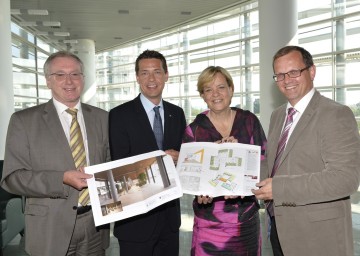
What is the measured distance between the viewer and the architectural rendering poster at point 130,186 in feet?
7.31

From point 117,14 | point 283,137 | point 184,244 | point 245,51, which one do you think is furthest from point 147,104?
point 117,14

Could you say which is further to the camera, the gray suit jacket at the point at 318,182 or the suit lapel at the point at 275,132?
the suit lapel at the point at 275,132

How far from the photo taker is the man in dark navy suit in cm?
292

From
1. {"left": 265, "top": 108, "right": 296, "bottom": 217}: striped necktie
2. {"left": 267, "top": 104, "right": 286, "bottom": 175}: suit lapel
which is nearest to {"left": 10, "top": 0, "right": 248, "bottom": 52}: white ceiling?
{"left": 267, "top": 104, "right": 286, "bottom": 175}: suit lapel

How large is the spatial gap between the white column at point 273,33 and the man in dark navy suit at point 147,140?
7554mm

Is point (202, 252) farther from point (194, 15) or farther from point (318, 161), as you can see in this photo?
point (194, 15)

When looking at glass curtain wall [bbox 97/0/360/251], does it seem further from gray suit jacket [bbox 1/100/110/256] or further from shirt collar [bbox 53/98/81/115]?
shirt collar [bbox 53/98/81/115]

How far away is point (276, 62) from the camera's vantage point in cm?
253

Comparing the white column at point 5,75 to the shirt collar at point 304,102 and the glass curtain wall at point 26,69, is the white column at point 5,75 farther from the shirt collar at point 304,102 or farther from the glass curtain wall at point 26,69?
the shirt collar at point 304,102

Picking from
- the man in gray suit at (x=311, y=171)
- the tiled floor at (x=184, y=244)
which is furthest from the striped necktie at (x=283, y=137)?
the tiled floor at (x=184, y=244)

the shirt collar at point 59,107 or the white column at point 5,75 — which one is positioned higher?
the white column at point 5,75

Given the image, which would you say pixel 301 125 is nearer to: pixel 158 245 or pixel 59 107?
pixel 158 245

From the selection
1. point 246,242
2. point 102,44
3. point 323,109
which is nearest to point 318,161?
point 323,109

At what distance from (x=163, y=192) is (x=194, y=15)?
546 inches
